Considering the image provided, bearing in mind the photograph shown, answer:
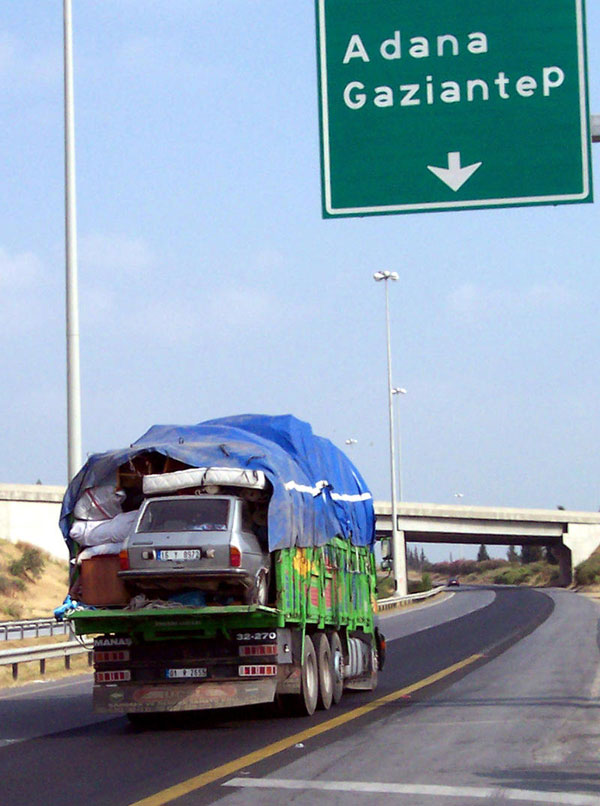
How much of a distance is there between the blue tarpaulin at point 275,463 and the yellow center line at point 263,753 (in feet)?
7.22

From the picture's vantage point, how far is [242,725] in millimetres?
15703

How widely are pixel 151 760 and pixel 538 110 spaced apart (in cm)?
Result: 838

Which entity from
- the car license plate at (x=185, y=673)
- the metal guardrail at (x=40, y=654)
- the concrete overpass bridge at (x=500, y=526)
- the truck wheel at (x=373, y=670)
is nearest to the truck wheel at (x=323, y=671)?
the car license plate at (x=185, y=673)

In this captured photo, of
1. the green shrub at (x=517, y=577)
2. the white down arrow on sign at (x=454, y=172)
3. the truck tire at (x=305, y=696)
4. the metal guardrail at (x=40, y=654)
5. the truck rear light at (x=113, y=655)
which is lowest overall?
the green shrub at (x=517, y=577)

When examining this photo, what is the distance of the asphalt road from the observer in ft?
34.2

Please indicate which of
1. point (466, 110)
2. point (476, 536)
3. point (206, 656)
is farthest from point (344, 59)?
point (476, 536)

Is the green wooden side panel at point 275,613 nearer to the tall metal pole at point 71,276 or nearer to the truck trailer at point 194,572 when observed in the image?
the truck trailer at point 194,572

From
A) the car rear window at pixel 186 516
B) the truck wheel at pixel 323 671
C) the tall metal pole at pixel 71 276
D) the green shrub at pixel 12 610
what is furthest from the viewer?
the green shrub at pixel 12 610

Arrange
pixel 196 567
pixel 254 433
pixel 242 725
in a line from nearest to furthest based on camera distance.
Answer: pixel 196 567 → pixel 242 725 → pixel 254 433

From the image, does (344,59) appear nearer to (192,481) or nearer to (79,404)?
(192,481)

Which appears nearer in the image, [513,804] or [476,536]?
[513,804]

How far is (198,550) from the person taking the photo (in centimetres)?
1473

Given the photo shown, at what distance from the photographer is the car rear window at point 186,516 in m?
15.0

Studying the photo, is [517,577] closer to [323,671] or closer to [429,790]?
[323,671]
